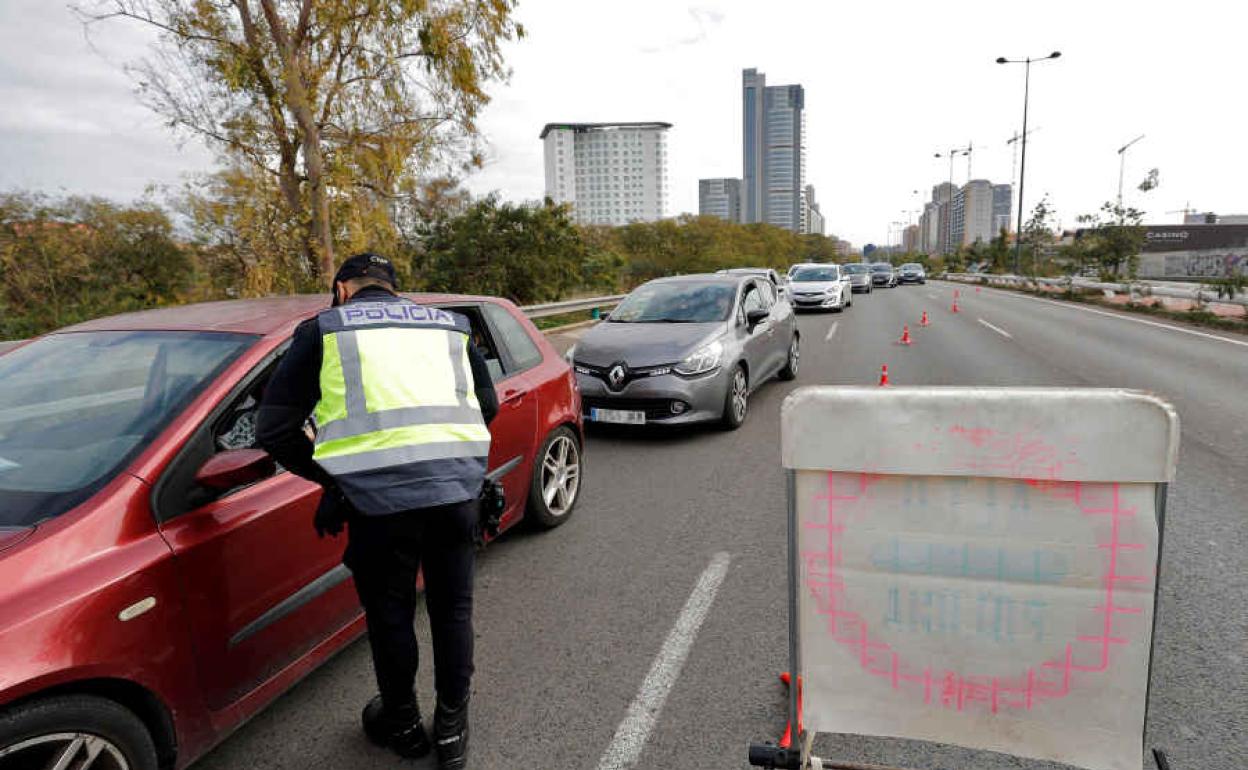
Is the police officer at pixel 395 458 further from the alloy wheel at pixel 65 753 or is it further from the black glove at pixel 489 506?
the alloy wheel at pixel 65 753

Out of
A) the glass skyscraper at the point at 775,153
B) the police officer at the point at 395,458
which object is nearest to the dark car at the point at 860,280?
the police officer at the point at 395,458

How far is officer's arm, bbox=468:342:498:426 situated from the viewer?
2674 mm

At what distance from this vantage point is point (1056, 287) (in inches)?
1184

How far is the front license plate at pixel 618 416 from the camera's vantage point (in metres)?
6.71

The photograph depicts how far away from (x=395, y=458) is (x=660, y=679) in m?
1.48

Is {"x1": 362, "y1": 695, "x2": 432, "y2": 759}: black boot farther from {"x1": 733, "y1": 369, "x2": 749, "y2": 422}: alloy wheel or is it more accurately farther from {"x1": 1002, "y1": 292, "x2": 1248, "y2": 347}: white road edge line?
{"x1": 1002, "y1": 292, "x2": 1248, "y2": 347}: white road edge line

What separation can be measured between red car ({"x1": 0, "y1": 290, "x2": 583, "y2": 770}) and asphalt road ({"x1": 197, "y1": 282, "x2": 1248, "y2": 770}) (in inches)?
19.6

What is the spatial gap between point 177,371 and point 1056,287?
34.4 m

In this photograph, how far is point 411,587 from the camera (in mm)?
2381

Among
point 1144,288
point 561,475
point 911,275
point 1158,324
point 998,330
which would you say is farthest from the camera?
point 911,275

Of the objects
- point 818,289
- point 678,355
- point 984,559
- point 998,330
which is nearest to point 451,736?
point 984,559

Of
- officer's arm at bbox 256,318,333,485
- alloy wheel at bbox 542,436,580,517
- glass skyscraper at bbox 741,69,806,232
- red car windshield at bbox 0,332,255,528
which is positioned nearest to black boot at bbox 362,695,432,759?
officer's arm at bbox 256,318,333,485

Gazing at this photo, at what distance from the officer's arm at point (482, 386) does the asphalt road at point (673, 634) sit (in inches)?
45.6

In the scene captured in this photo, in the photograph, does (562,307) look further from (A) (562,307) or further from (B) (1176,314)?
(B) (1176,314)
